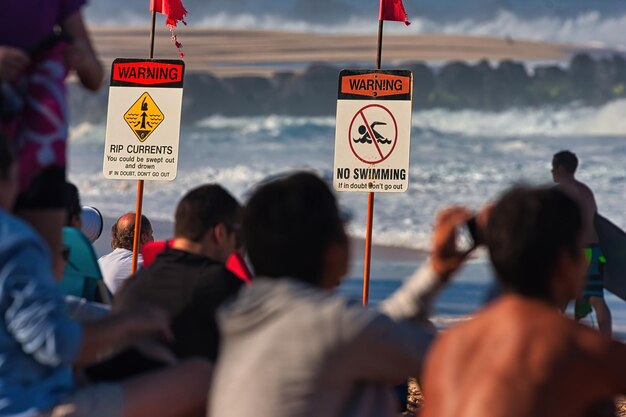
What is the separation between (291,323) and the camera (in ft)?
8.14

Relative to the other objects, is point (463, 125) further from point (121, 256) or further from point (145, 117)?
point (121, 256)

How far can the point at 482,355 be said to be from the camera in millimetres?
2254

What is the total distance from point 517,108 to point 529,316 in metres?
24.8

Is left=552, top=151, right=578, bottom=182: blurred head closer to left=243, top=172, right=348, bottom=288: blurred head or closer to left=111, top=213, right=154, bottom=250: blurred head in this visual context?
left=111, top=213, right=154, bottom=250: blurred head

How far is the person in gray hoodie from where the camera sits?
244 cm

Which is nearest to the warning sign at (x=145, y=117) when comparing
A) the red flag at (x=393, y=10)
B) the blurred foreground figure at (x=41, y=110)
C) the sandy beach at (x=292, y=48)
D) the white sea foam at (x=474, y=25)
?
the red flag at (x=393, y=10)

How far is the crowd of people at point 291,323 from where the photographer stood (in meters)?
2.22

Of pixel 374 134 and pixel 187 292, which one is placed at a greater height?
pixel 374 134

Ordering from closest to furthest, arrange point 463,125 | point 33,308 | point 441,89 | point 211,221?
point 33,308, point 211,221, point 463,125, point 441,89

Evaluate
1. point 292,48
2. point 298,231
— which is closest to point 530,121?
point 292,48

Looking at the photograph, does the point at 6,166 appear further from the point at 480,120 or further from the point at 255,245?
the point at 480,120

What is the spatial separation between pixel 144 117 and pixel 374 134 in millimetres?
1582

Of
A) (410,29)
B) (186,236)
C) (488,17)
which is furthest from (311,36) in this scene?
(186,236)

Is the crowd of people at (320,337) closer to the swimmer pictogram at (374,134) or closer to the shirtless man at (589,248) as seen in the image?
the swimmer pictogram at (374,134)
